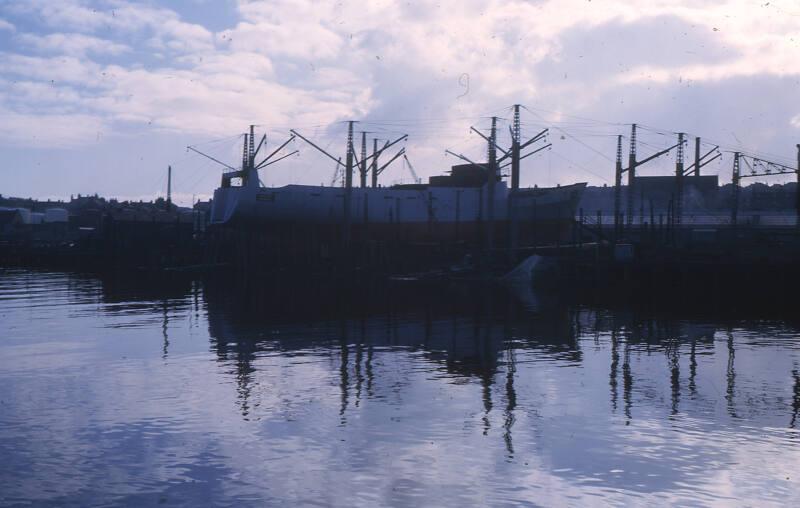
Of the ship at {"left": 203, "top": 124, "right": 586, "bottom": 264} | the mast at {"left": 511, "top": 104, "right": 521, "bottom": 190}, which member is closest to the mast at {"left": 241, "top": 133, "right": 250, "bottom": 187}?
the ship at {"left": 203, "top": 124, "right": 586, "bottom": 264}

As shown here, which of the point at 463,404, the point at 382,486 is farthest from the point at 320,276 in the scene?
the point at 382,486

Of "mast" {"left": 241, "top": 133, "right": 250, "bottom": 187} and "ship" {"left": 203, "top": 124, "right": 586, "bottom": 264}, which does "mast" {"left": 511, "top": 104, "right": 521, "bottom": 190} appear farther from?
"mast" {"left": 241, "top": 133, "right": 250, "bottom": 187}

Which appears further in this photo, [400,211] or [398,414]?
[400,211]

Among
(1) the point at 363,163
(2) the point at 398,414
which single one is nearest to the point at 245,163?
(1) the point at 363,163

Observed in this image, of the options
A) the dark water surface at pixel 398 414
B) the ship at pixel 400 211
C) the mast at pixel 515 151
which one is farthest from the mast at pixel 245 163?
the dark water surface at pixel 398 414

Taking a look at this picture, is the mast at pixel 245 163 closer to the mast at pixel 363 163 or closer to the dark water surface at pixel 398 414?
the mast at pixel 363 163

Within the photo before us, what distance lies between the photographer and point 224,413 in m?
17.2

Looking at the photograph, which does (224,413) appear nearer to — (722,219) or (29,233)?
(722,219)

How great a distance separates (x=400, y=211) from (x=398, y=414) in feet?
202

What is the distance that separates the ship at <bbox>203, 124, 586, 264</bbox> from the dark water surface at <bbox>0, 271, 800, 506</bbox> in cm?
4137

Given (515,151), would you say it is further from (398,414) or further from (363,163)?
(398,414)

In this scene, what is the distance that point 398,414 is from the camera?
17078mm

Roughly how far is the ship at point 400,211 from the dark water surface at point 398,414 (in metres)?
41.4

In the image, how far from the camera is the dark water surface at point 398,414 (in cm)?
1265
